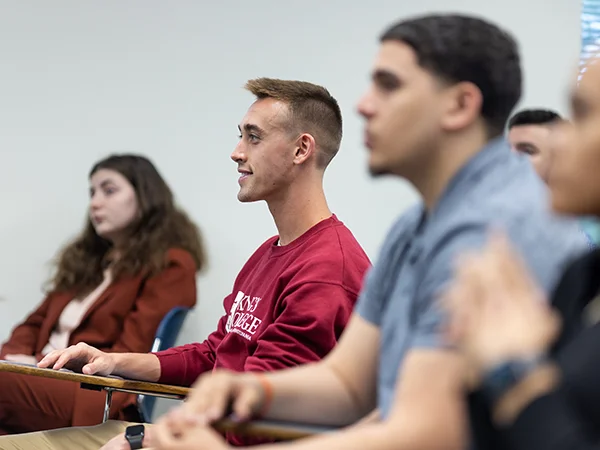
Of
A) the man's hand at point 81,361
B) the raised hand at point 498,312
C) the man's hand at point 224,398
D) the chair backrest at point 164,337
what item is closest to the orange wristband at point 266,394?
the man's hand at point 224,398

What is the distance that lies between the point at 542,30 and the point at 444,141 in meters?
2.07

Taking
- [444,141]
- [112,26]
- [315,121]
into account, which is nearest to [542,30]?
[315,121]

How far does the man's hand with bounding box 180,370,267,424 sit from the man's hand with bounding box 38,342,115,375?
87cm

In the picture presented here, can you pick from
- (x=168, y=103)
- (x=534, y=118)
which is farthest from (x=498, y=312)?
(x=168, y=103)

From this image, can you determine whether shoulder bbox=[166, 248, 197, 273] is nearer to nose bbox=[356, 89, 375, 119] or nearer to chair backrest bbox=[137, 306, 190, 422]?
chair backrest bbox=[137, 306, 190, 422]

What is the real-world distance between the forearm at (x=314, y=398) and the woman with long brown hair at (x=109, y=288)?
1.58m

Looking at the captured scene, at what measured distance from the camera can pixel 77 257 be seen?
3467mm

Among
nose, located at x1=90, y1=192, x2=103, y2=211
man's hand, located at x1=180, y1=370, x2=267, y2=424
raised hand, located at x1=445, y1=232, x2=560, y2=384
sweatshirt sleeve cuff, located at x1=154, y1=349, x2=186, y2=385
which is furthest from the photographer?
nose, located at x1=90, y1=192, x2=103, y2=211

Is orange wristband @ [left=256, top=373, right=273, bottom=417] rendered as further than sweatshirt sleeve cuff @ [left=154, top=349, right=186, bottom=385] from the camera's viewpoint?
No

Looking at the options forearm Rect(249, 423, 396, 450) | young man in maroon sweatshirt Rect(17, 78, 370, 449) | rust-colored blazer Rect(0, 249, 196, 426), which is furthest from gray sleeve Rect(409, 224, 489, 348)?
rust-colored blazer Rect(0, 249, 196, 426)

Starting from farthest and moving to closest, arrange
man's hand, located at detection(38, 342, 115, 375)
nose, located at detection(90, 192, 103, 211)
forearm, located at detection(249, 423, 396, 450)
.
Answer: nose, located at detection(90, 192, 103, 211), man's hand, located at detection(38, 342, 115, 375), forearm, located at detection(249, 423, 396, 450)

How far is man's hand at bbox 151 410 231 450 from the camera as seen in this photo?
3.41ft

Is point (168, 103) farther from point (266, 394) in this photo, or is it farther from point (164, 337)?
point (266, 394)

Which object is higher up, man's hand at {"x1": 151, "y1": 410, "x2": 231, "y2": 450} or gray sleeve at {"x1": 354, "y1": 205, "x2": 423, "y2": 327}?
gray sleeve at {"x1": 354, "y1": 205, "x2": 423, "y2": 327}
